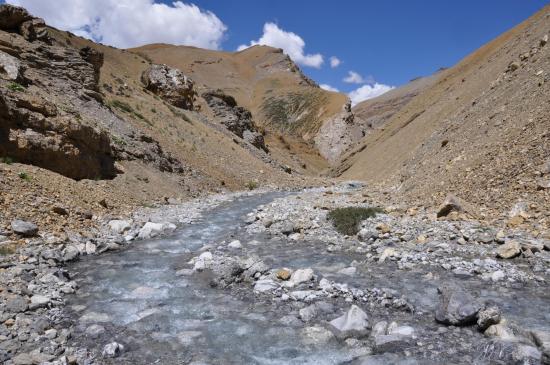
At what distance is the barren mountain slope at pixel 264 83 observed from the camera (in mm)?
91062

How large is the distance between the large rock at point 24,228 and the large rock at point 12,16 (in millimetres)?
17248

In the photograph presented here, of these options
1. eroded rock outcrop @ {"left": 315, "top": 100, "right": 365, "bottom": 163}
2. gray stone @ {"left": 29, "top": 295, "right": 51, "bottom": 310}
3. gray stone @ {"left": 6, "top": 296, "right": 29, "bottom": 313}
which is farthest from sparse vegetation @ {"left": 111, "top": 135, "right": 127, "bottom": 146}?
eroded rock outcrop @ {"left": 315, "top": 100, "right": 365, "bottom": 163}

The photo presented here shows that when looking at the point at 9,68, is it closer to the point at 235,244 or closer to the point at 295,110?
the point at 235,244

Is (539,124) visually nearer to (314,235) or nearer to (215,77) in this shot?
(314,235)

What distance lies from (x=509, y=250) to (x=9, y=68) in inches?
771

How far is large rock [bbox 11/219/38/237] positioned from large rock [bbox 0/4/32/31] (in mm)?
17248

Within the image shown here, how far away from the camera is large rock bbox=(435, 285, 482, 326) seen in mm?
6895

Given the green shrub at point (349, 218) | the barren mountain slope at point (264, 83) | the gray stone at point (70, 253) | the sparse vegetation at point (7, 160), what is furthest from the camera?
the barren mountain slope at point (264, 83)

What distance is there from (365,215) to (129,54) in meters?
45.8

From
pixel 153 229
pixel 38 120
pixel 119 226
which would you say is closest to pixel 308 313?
pixel 153 229

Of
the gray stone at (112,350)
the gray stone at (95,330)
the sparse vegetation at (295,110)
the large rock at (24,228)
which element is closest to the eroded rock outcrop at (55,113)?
the large rock at (24,228)

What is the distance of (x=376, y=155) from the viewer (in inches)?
1599

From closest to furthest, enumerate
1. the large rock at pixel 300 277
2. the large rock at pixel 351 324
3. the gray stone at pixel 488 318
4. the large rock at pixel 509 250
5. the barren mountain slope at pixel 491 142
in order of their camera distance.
Result: 1. the gray stone at pixel 488 318
2. the large rock at pixel 351 324
3. the large rock at pixel 300 277
4. the large rock at pixel 509 250
5. the barren mountain slope at pixel 491 142

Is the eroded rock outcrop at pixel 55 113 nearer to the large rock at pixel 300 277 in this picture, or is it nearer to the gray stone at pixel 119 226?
the gray stone at pixel 119 226
